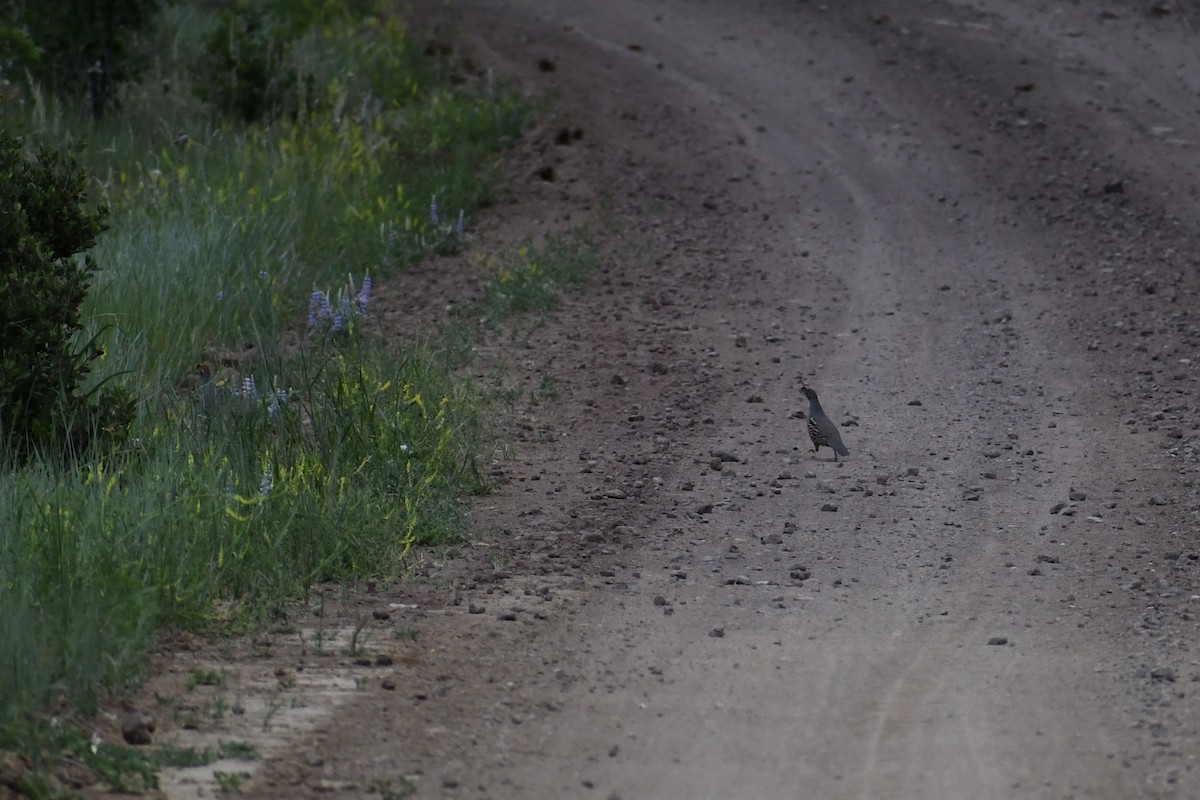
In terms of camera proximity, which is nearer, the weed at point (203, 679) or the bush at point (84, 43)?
the weed at point (203, 679)

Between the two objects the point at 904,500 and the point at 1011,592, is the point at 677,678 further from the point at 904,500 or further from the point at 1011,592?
the point at 904,500

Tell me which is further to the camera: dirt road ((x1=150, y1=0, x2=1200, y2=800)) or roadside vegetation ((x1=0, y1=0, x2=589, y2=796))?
roadside vegetation ((x1=0, y1=0, x2=589, y2=796))

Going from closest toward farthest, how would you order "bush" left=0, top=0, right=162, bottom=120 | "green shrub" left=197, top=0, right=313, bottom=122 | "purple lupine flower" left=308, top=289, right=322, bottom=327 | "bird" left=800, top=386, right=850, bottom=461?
"bird" left=800, top=386, right=850, bottom=461
"purple lupine flower" left=308, top=289, right=322, bottom=327
"bush" left=0, top=0, right=162, bottom=120
"green shrub" left=197, top=0, right=313, bottom=122

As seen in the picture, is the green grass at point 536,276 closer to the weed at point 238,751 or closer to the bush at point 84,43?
the bush at point 84,43

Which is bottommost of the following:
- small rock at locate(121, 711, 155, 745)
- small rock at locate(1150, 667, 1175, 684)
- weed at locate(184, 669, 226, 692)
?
weed at locate(184, 669, 226, 692)

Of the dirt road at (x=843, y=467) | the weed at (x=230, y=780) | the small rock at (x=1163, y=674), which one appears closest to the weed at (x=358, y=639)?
the dirt road at (x=843, y=467)

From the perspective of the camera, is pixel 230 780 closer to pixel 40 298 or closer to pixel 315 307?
pixel 40 298

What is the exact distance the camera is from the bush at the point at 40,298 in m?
5.66

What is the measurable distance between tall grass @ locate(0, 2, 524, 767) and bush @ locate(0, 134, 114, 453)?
0.22 m

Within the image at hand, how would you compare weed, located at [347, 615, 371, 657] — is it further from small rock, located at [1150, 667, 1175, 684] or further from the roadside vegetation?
small rock, located at [1150, 667, 1175, 684]

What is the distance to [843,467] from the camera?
272 inches

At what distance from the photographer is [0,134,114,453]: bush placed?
5664 millimetres

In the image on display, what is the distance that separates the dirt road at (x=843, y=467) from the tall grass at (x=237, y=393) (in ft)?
1.34

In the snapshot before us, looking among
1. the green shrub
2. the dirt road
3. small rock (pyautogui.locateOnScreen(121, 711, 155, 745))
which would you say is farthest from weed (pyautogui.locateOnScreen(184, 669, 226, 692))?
the green shrub
